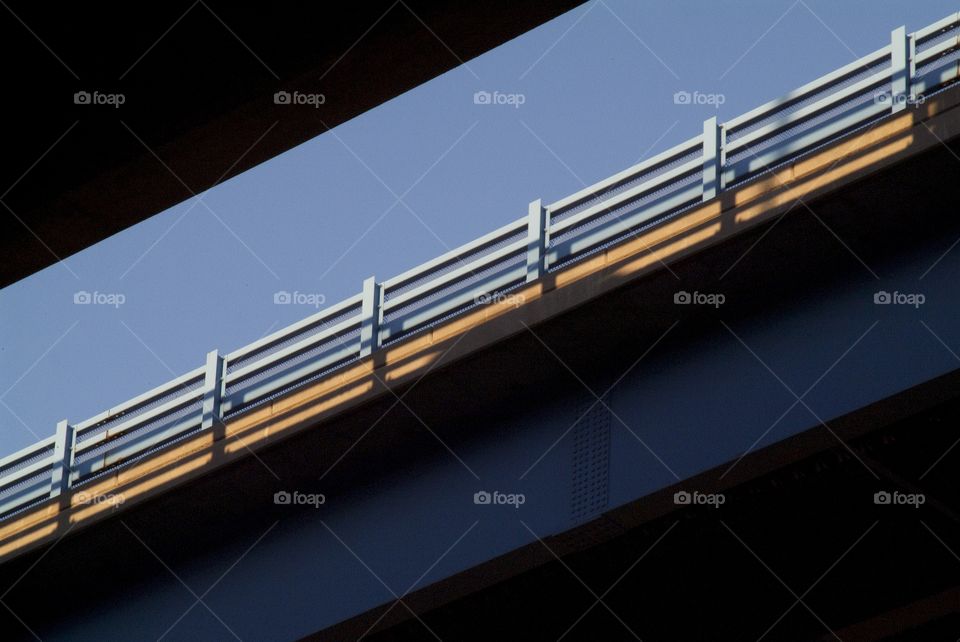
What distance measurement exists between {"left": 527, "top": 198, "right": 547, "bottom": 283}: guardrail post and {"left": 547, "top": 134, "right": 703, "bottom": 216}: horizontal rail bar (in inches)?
6.1

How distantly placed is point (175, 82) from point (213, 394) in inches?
389

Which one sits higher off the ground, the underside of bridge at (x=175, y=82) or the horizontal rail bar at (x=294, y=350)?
the horizontal rail bar at (x=294, y=350)

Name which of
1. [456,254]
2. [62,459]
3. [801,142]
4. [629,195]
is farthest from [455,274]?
Result: [62,459]

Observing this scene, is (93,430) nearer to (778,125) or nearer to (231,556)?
(231,556)

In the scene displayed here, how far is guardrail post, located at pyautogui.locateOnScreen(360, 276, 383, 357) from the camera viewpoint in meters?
16.3

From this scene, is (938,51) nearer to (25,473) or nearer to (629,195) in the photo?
(629,195)

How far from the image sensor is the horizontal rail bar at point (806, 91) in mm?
14258

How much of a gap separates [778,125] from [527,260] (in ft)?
10.1

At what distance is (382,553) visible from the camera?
640 inches

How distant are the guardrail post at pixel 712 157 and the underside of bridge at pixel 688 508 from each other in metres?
0.75

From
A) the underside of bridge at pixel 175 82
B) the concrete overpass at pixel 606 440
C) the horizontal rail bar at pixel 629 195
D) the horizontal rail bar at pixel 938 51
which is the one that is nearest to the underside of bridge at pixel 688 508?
the concrete overpass at pixel 606 440

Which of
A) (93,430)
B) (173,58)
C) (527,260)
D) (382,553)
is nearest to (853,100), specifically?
(527,260)

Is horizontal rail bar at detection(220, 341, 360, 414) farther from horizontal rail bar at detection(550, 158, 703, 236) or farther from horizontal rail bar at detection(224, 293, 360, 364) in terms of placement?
horizontal rail bar at detection(550, 158, 703, 236)

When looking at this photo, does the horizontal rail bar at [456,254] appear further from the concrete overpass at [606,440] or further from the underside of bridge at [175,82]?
the underside of bridge at [175,82]
